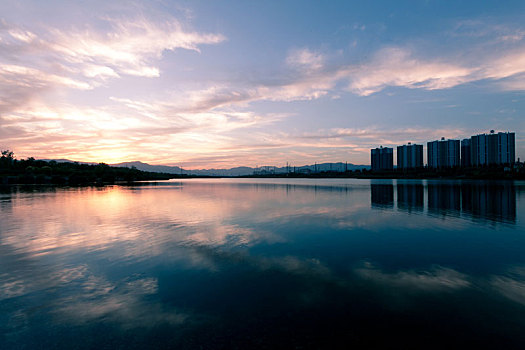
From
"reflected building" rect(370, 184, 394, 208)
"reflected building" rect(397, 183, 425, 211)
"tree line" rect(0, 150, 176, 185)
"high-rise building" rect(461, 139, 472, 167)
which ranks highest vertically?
"high-rise building" rect(461, 139, 472, 167)

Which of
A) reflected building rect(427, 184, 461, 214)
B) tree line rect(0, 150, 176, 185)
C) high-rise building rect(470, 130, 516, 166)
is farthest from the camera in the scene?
high-rise building rect(470, 130, 516, 166)

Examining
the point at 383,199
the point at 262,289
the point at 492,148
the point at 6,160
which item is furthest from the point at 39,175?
the point at 492,148

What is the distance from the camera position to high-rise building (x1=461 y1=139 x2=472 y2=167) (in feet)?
632

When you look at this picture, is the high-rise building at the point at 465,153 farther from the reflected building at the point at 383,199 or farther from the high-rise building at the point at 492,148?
the reflected building at the point at 383,199

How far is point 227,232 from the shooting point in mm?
18734

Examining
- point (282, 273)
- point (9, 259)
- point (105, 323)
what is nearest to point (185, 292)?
point (105, 323)

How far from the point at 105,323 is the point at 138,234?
1173 centimetres

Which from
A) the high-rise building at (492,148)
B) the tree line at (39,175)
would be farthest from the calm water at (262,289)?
the high-rise building at (492,148)

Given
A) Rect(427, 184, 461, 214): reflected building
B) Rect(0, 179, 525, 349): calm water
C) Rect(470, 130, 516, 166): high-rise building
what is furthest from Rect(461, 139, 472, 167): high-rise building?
Rect(0, 179, 525, 349): calm water

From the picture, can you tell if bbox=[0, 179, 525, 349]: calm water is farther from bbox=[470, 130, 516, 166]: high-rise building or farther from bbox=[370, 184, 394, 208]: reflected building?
bbox=[470, 130, 516, 166]: high-rise building

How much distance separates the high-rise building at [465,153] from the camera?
192750mm

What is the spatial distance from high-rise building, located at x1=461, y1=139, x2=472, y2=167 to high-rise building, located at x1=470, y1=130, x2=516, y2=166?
4.79 metres

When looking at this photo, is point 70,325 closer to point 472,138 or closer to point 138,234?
point 138,234

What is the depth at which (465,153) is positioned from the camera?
195625 mm
